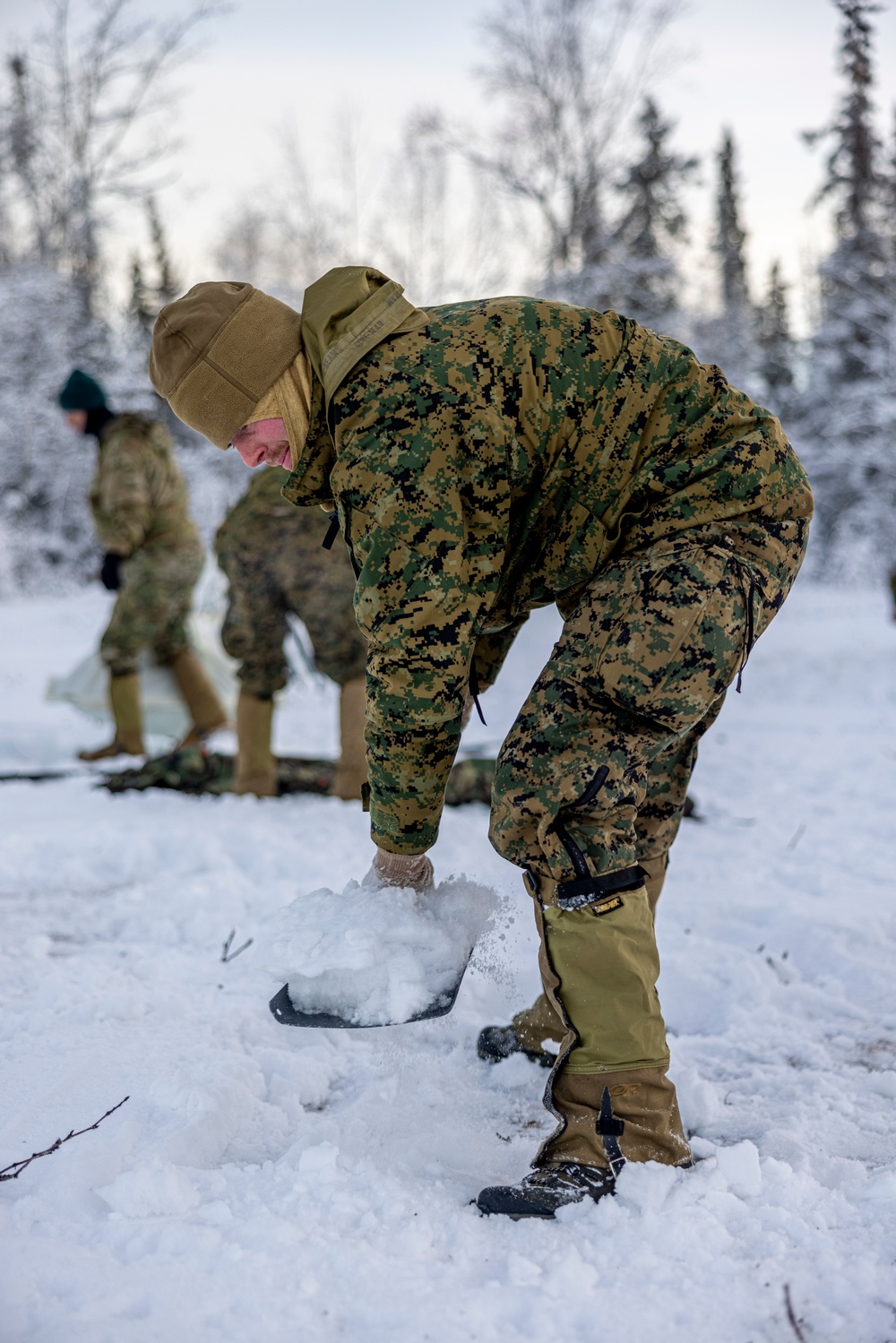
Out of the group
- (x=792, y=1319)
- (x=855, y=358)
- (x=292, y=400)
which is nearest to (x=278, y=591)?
(x=292, y=400)

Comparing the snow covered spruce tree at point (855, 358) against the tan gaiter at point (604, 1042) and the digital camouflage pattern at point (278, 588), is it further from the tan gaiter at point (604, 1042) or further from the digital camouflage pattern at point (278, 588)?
the tan gaiter at point (604, 1042)

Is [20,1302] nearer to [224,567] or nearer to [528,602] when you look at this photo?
[528,602]

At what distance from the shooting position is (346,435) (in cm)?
174

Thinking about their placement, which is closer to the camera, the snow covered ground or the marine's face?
Answer: the snow covered ground

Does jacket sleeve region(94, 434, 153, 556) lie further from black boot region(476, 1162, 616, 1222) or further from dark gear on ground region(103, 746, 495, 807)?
black boot region(476, 1162, 616, 1222)

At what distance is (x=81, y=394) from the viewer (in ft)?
19.0

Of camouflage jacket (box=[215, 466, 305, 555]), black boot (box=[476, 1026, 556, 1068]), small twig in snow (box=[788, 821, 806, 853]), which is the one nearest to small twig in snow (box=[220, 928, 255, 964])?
black boot (box=[476, 1026, 556, 1068])

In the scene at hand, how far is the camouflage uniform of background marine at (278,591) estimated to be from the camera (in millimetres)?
4297

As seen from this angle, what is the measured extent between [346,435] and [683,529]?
625 mm

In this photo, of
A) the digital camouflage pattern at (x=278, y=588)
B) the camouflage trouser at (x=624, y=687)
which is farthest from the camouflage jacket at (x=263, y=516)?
the camouflage trouser at (x=624, y=687)

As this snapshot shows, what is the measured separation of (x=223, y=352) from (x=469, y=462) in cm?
53

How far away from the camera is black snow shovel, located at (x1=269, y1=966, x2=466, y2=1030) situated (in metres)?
1.77

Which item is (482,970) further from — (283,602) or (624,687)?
(283,602)

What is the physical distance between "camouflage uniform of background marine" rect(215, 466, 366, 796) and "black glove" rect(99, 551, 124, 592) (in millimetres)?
1501
